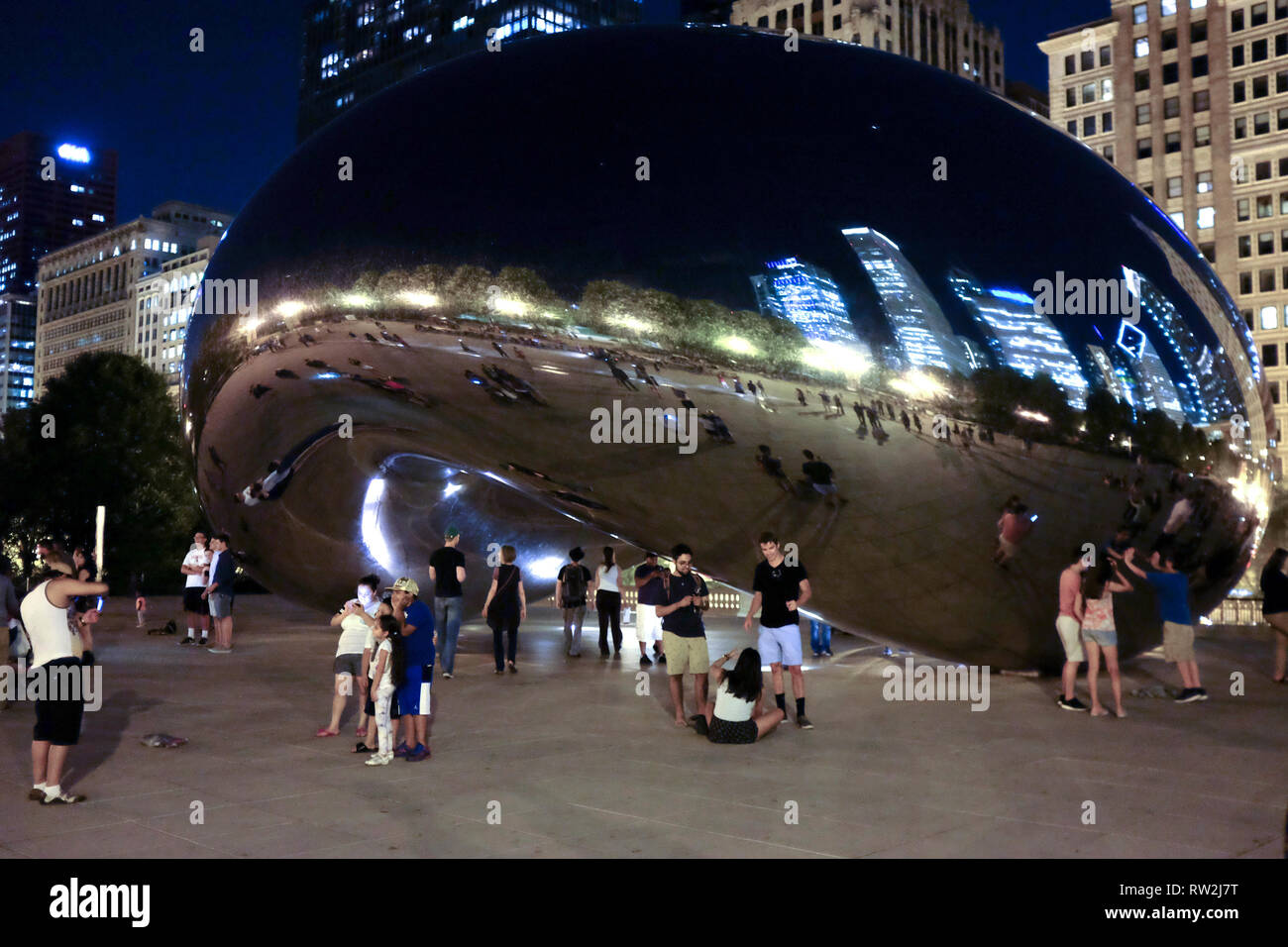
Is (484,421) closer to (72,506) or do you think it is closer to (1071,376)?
(1071,376)

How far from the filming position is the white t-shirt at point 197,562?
52.5 ft

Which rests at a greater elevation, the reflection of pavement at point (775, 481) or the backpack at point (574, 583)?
the reflection of pavement at point (775, 481)

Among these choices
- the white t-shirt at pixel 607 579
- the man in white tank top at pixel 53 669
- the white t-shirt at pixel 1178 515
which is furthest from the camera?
the white t-shirt at pixel 607 579

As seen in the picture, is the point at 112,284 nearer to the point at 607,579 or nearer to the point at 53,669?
the point at 607,579

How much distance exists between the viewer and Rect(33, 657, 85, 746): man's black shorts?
6.41m

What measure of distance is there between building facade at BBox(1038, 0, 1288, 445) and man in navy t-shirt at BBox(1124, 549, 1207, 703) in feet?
261

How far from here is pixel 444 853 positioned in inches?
207

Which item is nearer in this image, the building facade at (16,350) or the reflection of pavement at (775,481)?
the reflection of pavement at (775,481)

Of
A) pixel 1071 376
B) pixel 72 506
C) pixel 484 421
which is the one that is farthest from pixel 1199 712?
pixel 72 506

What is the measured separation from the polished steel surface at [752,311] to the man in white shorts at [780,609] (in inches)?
23.9

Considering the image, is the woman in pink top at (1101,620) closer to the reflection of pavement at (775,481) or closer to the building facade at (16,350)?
the reflection of pavement at (775,481)

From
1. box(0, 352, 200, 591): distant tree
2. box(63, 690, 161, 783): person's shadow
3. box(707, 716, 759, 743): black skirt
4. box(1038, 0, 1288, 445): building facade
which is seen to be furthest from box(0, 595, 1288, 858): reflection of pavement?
box(1038, 0, 1288, 445): building facade

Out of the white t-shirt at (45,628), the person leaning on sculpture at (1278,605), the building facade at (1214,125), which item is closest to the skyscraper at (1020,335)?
the person leaning on sculpture at (1278,605)
